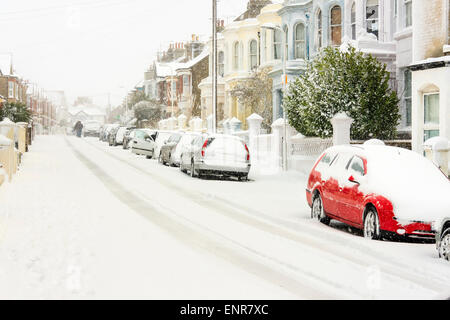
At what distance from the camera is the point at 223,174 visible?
2417 cm

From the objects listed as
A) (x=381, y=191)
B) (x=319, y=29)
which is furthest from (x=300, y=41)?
(x=381, y=191)

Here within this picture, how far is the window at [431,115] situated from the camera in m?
20.5

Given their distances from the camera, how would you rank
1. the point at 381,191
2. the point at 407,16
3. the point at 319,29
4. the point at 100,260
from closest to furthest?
the point at 100,260 → the point at 381,191 → the point at 407,16 → the point at 319,29

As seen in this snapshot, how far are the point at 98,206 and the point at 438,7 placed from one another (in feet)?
Answer: 39.1

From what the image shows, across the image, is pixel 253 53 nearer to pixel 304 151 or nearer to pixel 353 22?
pixel 353 22

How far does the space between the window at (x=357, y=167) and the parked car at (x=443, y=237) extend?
92.0 inches

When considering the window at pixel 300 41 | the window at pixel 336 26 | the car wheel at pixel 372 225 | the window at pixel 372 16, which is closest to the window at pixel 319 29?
the window at pixel 336 26

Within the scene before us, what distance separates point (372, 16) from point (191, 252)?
71.5 feet

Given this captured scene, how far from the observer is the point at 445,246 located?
10.1 meters

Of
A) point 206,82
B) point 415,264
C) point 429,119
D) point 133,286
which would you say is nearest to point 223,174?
point 429,119

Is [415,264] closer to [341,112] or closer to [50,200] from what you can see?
[50,200]

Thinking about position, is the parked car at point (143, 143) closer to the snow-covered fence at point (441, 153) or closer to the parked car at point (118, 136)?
the parked car at point (118, 136)

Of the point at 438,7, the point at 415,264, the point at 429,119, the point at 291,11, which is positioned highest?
the point at 291,11
